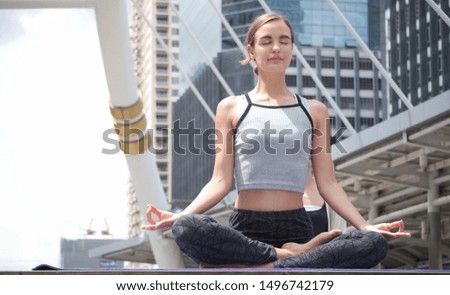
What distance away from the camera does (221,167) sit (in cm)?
510

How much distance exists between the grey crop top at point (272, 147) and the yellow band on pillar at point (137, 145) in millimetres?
16569

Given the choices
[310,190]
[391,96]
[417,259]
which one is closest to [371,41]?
[391,96]

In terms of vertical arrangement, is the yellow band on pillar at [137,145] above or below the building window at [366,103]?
below

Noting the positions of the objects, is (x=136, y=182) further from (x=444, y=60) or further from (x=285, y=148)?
(x=444, y=60)

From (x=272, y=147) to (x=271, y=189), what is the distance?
178 mm

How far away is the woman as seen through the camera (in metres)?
4.58

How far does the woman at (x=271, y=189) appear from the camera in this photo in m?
4.58

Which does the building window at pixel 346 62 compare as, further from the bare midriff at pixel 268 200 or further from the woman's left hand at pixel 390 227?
the woman's left hand at pixel 390 227

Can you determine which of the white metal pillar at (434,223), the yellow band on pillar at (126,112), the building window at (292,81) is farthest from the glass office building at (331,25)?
the yellow band on pillar at (126,112)

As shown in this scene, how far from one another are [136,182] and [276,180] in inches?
784

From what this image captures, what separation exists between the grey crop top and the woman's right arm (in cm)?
3

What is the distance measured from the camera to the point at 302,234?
16.4 feet

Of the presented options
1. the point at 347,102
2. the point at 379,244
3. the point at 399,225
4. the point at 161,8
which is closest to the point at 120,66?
the point at 399,225

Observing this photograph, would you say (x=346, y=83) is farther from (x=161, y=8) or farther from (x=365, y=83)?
(x=161, y=8)
